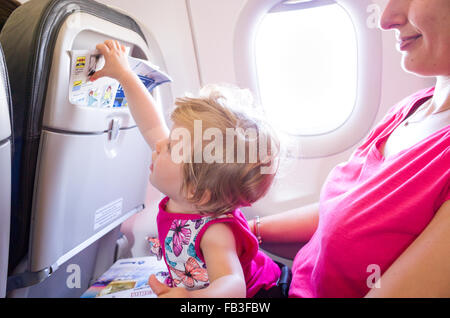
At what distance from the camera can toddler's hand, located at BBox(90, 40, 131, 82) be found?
0.95 metres

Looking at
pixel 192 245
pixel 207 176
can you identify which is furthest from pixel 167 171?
pixel 192 245

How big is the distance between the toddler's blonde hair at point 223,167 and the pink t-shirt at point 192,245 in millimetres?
43

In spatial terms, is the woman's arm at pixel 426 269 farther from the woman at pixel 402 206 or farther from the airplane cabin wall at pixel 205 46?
the airplane cabin wall at pixel 205 46

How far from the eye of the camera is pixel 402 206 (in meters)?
0.71

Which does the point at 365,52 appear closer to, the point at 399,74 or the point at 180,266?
the point at 399,74

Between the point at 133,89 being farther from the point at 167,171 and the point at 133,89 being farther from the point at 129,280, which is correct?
the point at 129,280

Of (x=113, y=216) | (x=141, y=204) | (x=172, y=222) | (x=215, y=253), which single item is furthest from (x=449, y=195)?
(x=141, y=204)

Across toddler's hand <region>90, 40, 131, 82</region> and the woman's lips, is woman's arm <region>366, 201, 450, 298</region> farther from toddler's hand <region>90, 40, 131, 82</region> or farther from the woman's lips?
toddler's hand <region>90, 40, 131, 82</region>

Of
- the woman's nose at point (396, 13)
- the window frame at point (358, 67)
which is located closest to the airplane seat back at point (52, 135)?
the window frame at point (358, 67)

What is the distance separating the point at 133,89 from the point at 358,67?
98 cm

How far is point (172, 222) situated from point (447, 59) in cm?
85

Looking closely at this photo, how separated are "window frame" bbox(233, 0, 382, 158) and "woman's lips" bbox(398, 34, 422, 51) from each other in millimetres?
526

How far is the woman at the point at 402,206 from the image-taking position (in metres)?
0.61

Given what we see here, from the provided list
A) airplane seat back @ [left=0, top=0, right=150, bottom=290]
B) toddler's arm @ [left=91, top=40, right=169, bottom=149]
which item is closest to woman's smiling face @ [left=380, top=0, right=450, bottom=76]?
toddler's arm @ [left=91, top=40, right=169, bottom=149]
